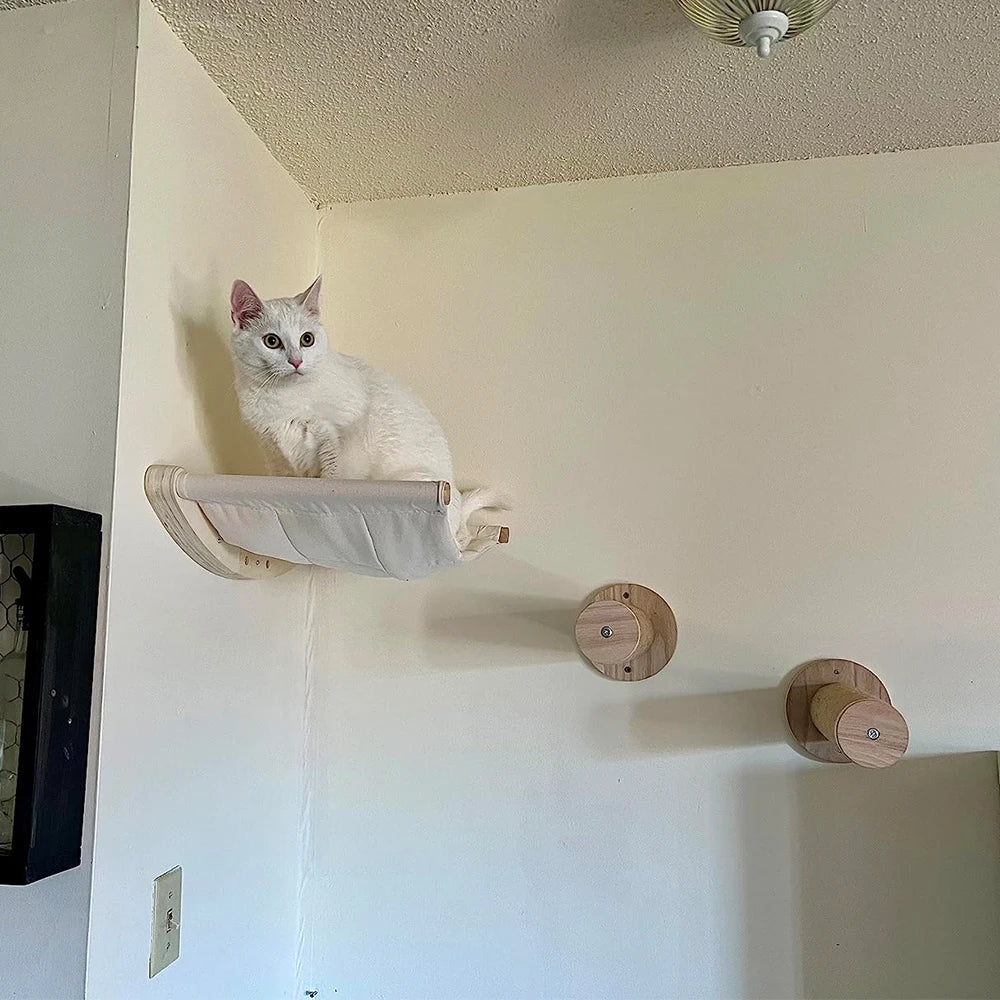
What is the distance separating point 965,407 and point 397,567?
3.00 ft

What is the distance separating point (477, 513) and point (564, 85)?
65cm

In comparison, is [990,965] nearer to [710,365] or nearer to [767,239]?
[710,365]

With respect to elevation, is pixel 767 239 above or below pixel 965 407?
above

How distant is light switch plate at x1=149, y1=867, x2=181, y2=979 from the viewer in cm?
100

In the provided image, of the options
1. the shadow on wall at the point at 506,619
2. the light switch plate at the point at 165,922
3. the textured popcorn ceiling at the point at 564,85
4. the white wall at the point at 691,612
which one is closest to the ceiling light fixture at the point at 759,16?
the textured popcorn ceiling at the point at 564,85

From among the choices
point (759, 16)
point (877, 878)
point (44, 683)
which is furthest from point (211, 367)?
point (877, 878)

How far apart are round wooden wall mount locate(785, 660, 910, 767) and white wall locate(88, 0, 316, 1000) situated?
0.81 m

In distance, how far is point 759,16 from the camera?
979 millimetres

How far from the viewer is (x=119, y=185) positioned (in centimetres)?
100

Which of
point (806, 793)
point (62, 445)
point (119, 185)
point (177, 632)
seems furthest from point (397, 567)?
point (806, 793)

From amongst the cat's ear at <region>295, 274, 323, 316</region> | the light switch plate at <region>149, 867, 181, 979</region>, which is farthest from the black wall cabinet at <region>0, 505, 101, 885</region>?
the cat's ear at <region>295, 274, 323, 316</region>

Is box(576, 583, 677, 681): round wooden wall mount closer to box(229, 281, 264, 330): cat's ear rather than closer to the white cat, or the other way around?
the white cat

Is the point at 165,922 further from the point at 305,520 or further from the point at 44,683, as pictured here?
the point at 305,520

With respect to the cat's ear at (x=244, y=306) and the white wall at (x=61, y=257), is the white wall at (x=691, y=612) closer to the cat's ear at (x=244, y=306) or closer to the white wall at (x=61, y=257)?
the cat's ear at (x=244, y=306)
